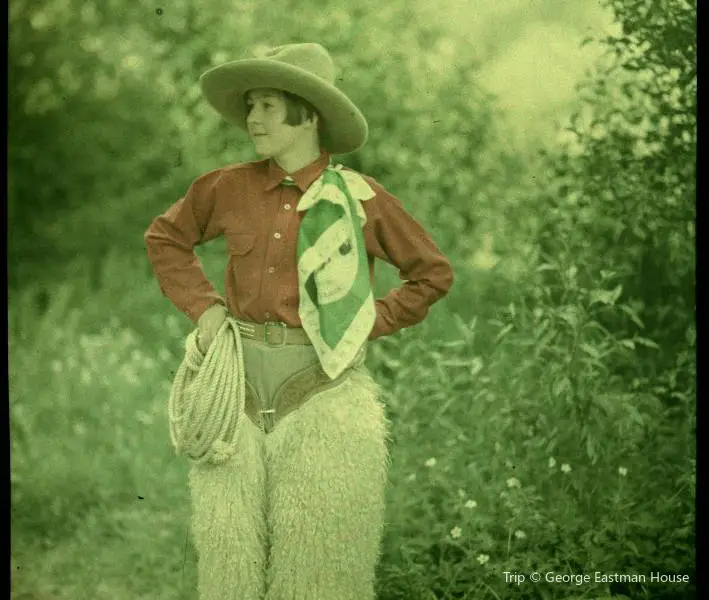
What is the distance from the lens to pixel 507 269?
3.05 metres

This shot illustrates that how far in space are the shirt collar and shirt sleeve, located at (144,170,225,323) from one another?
0.58ft

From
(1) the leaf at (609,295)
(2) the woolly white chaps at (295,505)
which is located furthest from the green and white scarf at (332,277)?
(1) the leaf at (609,295)

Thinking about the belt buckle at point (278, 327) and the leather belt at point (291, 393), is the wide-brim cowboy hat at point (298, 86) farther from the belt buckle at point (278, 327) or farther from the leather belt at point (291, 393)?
the leather belt at point (291, 393)

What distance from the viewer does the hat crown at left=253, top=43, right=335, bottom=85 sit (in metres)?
2.60

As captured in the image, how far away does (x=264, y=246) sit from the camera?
2.66 m

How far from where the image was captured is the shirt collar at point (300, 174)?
2676mm

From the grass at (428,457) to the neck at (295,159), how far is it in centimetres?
52

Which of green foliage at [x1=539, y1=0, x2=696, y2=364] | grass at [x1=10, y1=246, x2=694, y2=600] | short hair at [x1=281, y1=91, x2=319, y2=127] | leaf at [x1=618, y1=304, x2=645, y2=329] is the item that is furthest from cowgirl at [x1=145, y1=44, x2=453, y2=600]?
leaf at [x1=618, y1=304, x2=645, y2=329]

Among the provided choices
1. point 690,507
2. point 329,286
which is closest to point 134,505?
point 329,286

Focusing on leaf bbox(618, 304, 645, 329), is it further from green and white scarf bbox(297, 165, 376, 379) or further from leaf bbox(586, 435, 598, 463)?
green and white scarf bbox(297, 165, 376, 379)

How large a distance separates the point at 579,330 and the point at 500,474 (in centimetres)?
52

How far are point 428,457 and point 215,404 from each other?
0.80 metres

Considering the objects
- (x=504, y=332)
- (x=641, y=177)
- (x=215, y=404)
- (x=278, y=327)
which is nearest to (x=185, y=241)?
(x=278, y=327)

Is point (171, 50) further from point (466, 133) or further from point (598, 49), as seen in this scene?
point (598, 49)
